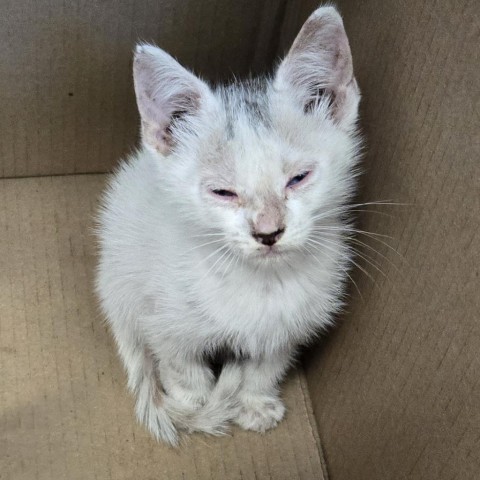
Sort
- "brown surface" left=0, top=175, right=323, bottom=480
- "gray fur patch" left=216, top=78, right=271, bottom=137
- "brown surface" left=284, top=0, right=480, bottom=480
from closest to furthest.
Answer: "brown surface" left=284, top=0, right=480, bottom=480 < "gray fur patch" left=216, top=78, right=271, bottom=137 < "brown surface" left=0, top=175, right=323, bottom=480

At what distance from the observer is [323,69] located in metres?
0.95

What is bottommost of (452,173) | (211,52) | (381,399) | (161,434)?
(161,434)

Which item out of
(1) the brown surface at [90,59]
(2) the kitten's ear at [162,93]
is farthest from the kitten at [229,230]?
(1) the brown surface at [90,59]

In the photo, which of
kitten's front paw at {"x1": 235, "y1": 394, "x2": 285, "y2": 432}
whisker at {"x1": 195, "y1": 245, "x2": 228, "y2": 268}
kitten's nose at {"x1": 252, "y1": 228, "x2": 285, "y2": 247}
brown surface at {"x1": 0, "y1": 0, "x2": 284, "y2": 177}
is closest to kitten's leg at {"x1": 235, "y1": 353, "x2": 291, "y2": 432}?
kitten's front paw at {"x1": 235, "y1": 394, "x2": 285, "y2": 432}

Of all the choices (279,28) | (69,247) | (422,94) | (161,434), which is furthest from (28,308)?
(422,94)

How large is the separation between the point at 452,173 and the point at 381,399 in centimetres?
38

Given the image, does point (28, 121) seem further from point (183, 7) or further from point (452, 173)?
point (452, 173)

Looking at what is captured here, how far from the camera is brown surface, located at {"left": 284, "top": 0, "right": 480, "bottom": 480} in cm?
84

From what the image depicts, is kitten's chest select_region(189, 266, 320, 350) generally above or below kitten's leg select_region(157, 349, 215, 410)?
above

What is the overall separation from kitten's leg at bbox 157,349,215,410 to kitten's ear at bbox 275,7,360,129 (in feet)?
1.59

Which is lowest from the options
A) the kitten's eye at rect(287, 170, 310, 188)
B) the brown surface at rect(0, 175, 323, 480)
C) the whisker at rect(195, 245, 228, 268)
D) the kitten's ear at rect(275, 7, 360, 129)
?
the brown surface at rect(0, 175, 323, 480)

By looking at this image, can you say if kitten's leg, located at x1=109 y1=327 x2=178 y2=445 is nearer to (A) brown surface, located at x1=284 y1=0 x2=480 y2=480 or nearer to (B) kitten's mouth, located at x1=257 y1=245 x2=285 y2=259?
(A) brown surface, located at x1=284 y1=0 x2=480 y2=480

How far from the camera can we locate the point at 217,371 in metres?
1.34

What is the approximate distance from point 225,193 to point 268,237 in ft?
0.32
